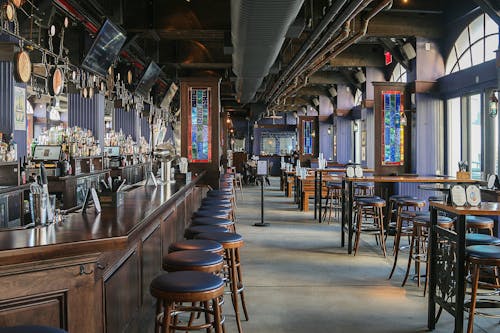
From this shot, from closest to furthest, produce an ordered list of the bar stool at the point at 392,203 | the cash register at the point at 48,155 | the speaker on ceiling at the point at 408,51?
the bar stool at the point at 392,203
the cash register at the point at 48,155
the speaker on ceiling at the point at 408,51

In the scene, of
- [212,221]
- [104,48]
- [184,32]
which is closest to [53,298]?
[212,221]

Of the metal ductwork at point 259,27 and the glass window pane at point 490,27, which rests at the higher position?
the glass window pane at point 490,27

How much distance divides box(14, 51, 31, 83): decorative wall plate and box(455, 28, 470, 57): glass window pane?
22.7ft

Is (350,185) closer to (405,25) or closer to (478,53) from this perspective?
(478,53)

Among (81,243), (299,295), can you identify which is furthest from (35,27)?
(81,243)

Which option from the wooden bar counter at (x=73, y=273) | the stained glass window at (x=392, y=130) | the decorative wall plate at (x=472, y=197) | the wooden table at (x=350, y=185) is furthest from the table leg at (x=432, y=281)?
the stained glass window at (x=392, y=130)

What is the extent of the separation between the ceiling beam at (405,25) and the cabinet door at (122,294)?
671cm

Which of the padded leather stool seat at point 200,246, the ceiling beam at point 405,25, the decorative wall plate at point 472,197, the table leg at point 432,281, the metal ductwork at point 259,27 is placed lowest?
the table leg at point 432,281

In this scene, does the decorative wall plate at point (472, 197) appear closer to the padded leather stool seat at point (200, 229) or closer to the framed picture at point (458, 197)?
the framed picture at point (458, 197)

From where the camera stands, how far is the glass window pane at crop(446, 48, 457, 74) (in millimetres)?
8852

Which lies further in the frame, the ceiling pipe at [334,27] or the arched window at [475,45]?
the arched window at [475,45]

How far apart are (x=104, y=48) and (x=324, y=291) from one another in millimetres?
4138

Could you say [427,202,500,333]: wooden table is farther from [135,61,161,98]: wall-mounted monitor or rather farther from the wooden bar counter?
[135,61,161,98]: wall-mounted monitor

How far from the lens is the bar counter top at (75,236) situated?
76.2 inches
